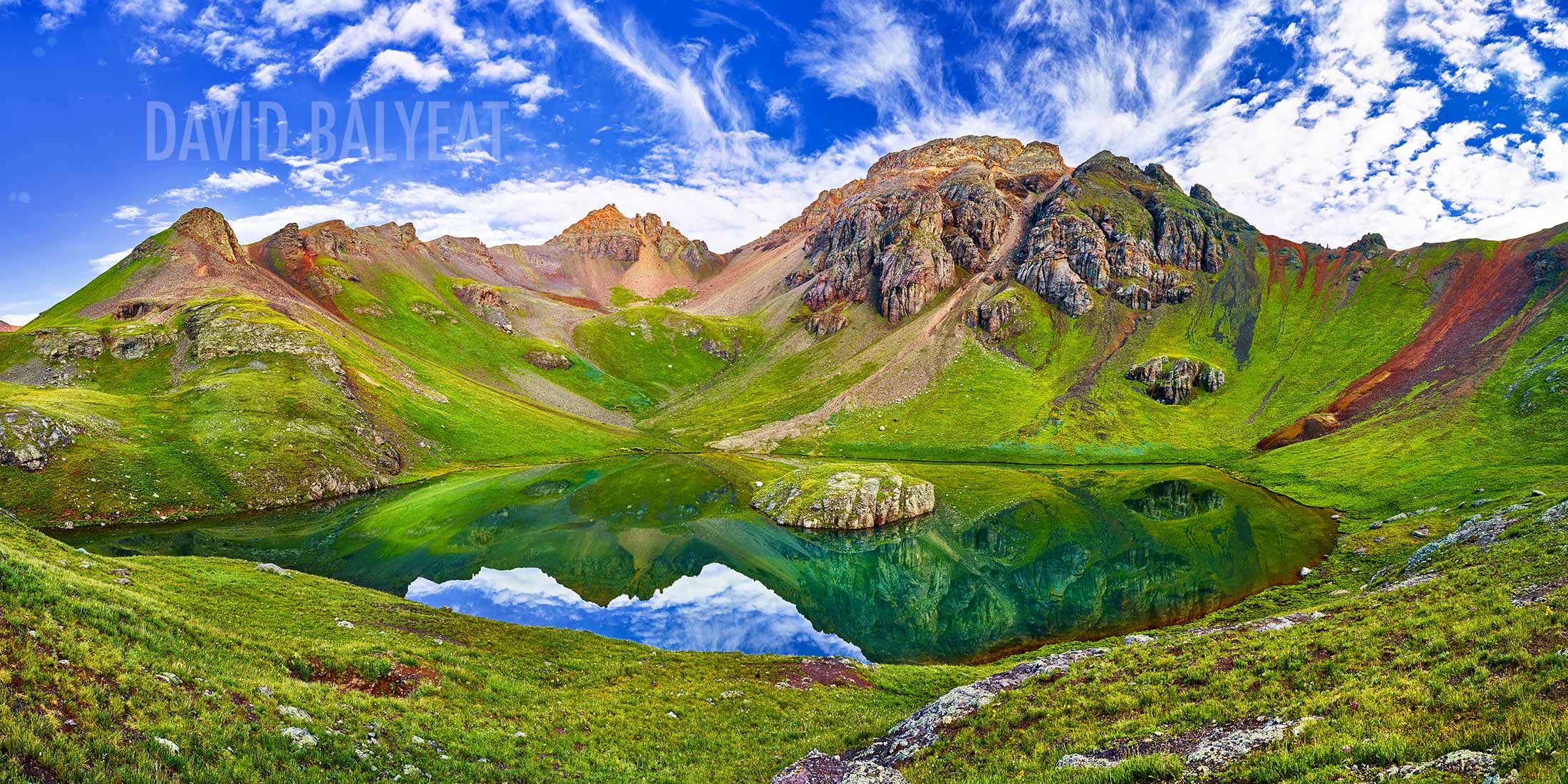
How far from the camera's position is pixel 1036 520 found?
79875 millimetres

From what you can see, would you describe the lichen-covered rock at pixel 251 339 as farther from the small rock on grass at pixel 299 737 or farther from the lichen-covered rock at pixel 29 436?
the small rock on grass at pixel 299 737

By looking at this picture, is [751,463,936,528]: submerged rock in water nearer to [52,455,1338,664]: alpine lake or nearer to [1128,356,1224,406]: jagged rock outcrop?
[52,455,1338,664]: alpine lake

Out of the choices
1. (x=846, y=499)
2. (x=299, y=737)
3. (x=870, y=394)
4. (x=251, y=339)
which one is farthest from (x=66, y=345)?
(x=870, y=394)

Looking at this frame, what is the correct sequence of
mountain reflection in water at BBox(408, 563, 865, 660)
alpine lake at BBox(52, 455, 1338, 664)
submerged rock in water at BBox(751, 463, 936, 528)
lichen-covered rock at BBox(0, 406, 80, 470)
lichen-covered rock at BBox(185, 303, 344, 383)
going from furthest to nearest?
lichen-covered rock at BBox(185, 303, 344, 383), submerged rock in water at BBox(751, 463, 936, 528), lichen-covered rock at BBox(0, 406, 80, 470), alpine lake at BBox(52, 455, 1338, 664), mountain reflection in water at BBox(408, 563, 865, 660)

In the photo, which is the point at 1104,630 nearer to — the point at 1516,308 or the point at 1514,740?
the point at 1514,740

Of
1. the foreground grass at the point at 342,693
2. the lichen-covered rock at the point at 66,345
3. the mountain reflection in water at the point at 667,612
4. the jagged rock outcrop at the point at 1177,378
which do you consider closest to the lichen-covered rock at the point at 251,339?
the lichen-covered rock at the point at 66,345

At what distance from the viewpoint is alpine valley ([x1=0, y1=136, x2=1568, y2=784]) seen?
1515 cm

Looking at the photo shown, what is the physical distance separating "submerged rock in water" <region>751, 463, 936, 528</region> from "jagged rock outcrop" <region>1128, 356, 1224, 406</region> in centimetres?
11798

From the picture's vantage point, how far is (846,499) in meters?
80.9

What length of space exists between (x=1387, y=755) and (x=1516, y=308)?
22850cm

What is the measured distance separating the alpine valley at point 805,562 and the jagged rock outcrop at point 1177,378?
1.54 metres

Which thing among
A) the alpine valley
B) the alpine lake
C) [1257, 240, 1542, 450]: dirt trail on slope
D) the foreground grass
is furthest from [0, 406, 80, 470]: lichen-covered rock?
[1257, 240, 1542, 450]: dirt trail on slope

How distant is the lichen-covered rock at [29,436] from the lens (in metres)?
71.1

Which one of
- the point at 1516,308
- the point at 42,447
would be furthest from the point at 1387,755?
the point at 1516,308
